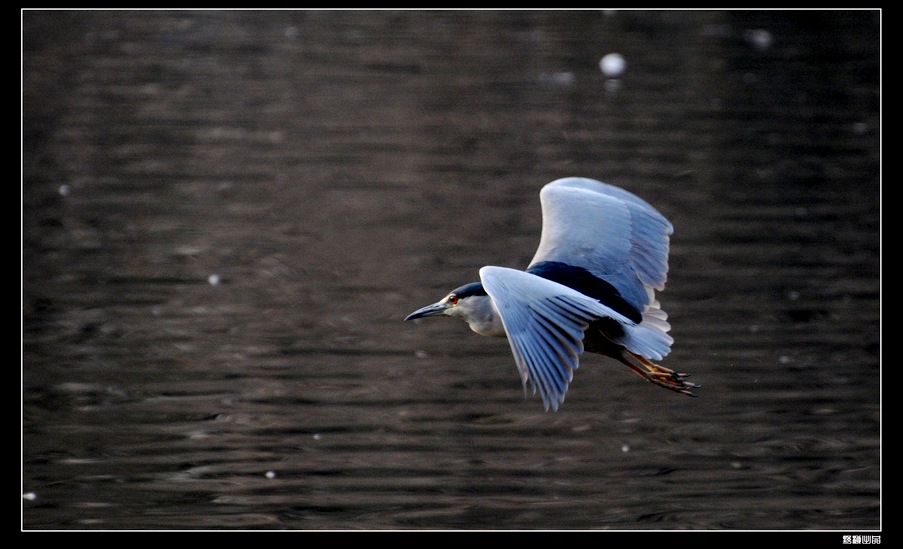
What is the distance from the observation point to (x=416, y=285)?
26.5ft

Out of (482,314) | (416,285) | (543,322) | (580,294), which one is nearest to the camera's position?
(543,322)

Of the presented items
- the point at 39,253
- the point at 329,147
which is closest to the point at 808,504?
the point at 39,253

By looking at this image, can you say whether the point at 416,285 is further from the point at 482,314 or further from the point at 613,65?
the point at 613,65

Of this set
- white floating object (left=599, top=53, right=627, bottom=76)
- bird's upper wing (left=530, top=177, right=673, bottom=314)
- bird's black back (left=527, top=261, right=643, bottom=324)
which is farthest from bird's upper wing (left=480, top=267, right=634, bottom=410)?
white floating object (left=599, top=53, right=627, bottom=76)

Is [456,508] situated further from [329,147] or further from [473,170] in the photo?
[329,147]

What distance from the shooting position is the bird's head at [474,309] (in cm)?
520

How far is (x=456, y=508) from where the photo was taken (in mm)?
5520

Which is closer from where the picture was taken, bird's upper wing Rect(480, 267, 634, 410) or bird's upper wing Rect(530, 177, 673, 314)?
bird's upper wing Rect(480, 267, 634, 410)

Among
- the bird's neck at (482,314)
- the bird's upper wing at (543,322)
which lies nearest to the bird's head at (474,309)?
the bird's neck at (482,314)

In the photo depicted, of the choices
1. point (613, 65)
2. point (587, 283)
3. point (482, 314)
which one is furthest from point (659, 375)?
point (613, 65)

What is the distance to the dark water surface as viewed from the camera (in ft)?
18.8

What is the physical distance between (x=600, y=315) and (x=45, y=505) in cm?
267

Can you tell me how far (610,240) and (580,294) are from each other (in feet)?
2.62

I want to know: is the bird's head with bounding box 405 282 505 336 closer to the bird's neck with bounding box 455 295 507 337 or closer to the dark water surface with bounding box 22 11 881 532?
the bird's neck with bounding box 455 295 507 337
